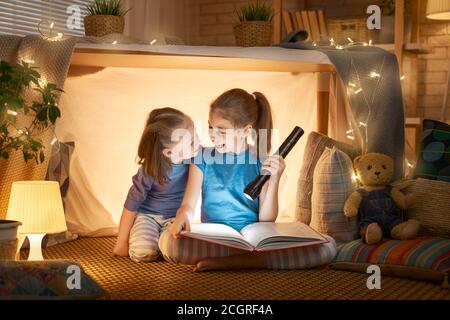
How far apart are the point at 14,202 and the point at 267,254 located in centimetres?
69

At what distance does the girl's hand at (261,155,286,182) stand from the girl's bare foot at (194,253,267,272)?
0.25 meters

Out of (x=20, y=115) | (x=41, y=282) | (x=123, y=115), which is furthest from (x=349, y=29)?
(x=41, y=282)

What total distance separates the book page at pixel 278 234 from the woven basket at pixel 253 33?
0.74 meters

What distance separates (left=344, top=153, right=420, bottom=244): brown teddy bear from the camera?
79.0 inches

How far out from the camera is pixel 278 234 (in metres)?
1.87

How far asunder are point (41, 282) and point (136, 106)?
1.07 metres

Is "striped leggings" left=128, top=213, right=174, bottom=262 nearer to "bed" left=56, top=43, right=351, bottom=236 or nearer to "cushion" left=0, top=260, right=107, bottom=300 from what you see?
"bed" left=56, top=43, right=351, bottom=236

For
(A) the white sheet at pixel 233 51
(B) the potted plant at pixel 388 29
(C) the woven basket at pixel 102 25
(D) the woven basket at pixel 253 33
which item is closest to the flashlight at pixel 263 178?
(A) the white sheet at pixel 233 51

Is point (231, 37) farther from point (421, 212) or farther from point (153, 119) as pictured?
point (421, 212)

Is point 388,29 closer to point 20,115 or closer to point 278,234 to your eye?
point 278,234

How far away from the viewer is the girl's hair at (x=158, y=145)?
2.16 meters

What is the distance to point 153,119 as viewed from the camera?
2230 millimetres

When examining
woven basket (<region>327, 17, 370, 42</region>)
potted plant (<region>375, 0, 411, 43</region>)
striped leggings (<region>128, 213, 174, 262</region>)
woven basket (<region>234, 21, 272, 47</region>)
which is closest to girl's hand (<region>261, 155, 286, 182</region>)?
striped leggings (<region>128, 213, 174, 262</region>)

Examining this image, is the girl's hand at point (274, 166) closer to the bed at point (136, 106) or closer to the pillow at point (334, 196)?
the pillow at point (334, 196)
